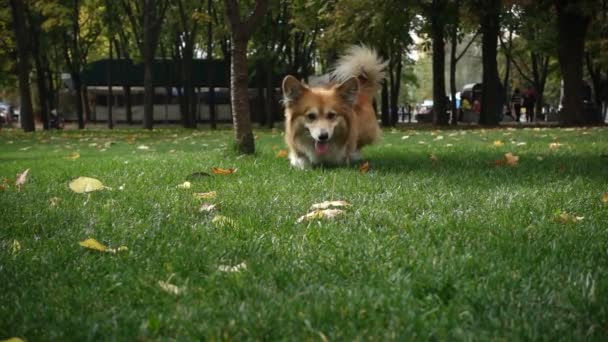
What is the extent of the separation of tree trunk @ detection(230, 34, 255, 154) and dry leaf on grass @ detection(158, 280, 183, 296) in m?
6.00

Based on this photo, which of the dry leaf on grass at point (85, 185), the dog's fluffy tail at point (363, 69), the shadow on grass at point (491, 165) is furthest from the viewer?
the dog's fluffy tail at point (363, 69)

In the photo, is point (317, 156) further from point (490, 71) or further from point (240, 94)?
point (490, 71)

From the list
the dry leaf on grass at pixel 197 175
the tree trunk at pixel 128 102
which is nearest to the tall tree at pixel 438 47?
the dry leaf on grass at pixel 197 175

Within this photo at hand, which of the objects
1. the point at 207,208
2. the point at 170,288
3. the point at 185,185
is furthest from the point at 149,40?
the point at 170,288

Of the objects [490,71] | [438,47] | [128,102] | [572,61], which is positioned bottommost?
[128,102]

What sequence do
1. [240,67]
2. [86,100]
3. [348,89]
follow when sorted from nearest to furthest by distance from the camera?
[348,89]
[240,67]
[86,100]

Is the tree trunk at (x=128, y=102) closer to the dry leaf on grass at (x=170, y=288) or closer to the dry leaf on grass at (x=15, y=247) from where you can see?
the dry leaf on grass at (x=15, y=247)

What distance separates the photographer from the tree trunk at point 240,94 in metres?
8.03

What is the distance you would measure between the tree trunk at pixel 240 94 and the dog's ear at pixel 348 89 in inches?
72.7

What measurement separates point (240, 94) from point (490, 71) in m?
15.2

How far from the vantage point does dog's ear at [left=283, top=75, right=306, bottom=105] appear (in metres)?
6.56

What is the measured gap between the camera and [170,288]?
219cm

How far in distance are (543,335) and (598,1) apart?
19245 millimetres

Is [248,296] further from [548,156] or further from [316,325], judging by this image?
[548,156]
